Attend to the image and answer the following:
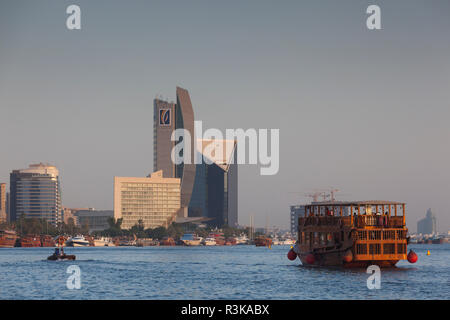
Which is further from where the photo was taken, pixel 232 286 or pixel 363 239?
pixel 363 239

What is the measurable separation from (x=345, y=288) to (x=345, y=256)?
2073 cm

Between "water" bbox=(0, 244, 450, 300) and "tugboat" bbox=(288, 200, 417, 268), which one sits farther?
"tugboat" bbox=(288, 200, 417, 268)

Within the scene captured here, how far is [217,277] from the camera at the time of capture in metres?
89.8

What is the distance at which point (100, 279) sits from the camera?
85.2 metres

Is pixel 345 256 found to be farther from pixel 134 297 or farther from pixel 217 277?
pixel 134 297

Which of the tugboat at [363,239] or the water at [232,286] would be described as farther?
the tugboat at [363,239]
